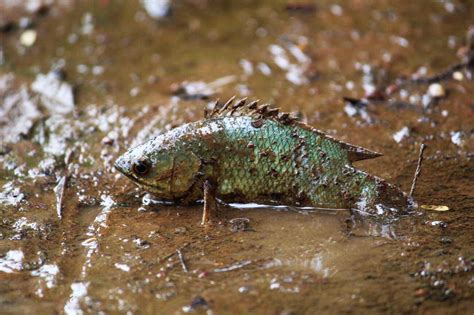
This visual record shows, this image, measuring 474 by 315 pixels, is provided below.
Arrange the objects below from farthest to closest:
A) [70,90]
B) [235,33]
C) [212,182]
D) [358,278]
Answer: [235,33], [70,90], [212,182], [358,278]

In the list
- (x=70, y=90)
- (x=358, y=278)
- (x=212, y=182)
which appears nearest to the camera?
(x=358, y=278)

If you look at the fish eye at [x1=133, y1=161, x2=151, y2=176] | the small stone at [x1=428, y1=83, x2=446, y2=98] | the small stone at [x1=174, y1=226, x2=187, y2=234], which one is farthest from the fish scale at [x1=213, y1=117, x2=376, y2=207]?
the small stone at [x1=428, y1=83, x2=446, y2=98]

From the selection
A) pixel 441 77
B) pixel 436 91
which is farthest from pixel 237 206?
pixel 441 77

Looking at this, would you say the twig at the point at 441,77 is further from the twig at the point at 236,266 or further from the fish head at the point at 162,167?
the twig at the point at 236,266

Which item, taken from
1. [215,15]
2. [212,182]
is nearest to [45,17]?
[215,15]

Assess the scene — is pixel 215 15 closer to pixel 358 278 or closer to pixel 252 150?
pixel 252 150

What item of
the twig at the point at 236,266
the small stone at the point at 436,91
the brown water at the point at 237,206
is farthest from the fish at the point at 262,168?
the small stone at the point at 436,91

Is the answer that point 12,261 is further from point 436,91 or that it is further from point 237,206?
point 436,91
